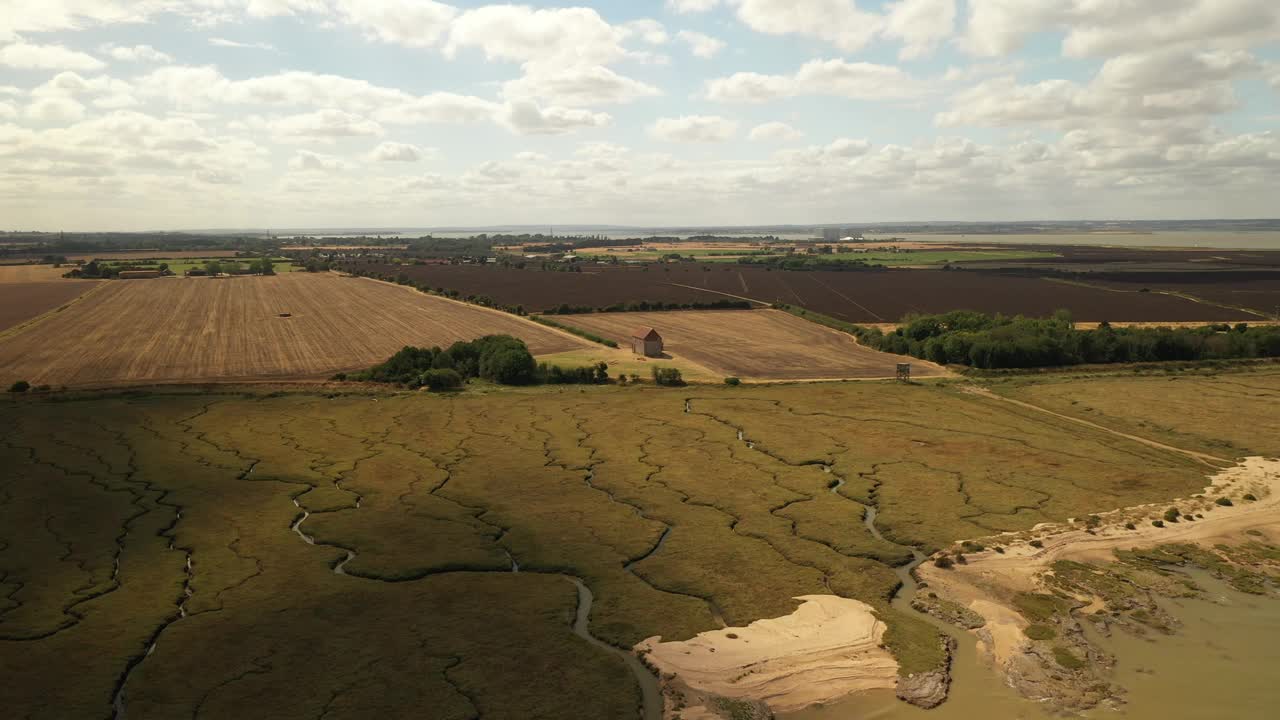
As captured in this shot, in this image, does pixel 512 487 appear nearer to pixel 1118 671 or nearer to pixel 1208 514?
pixel 1118 671

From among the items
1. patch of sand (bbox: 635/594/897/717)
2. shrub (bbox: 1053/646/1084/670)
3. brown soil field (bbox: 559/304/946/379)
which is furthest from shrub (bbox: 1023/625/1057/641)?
brown soil field (bbox: 559/304/946/379)

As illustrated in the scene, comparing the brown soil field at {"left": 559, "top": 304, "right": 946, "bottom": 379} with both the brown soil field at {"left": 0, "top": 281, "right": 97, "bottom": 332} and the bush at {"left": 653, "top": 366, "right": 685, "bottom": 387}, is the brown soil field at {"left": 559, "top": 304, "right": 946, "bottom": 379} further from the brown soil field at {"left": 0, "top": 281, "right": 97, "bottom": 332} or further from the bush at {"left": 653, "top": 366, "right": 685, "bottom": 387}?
the brown soil field at {"left": 0, "top": 281, "right": 97, "bottom": 332}

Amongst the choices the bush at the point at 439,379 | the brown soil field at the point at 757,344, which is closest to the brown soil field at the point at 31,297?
the bush at the point at 439,379

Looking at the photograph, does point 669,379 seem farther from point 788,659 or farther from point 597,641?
point 788,659

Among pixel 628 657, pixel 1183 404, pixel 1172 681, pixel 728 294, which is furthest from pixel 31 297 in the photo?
pixel 1183 404

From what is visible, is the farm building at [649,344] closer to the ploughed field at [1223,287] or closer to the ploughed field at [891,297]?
the ploughed field at [891,297]

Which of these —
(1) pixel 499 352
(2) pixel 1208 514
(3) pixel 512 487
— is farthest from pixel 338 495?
(2) pixel 1208 514

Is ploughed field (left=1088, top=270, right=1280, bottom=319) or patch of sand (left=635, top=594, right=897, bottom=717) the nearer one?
patch of sand (left=635, top=594, right=897, bottom=717)

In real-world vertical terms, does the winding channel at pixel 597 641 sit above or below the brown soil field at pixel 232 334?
below
